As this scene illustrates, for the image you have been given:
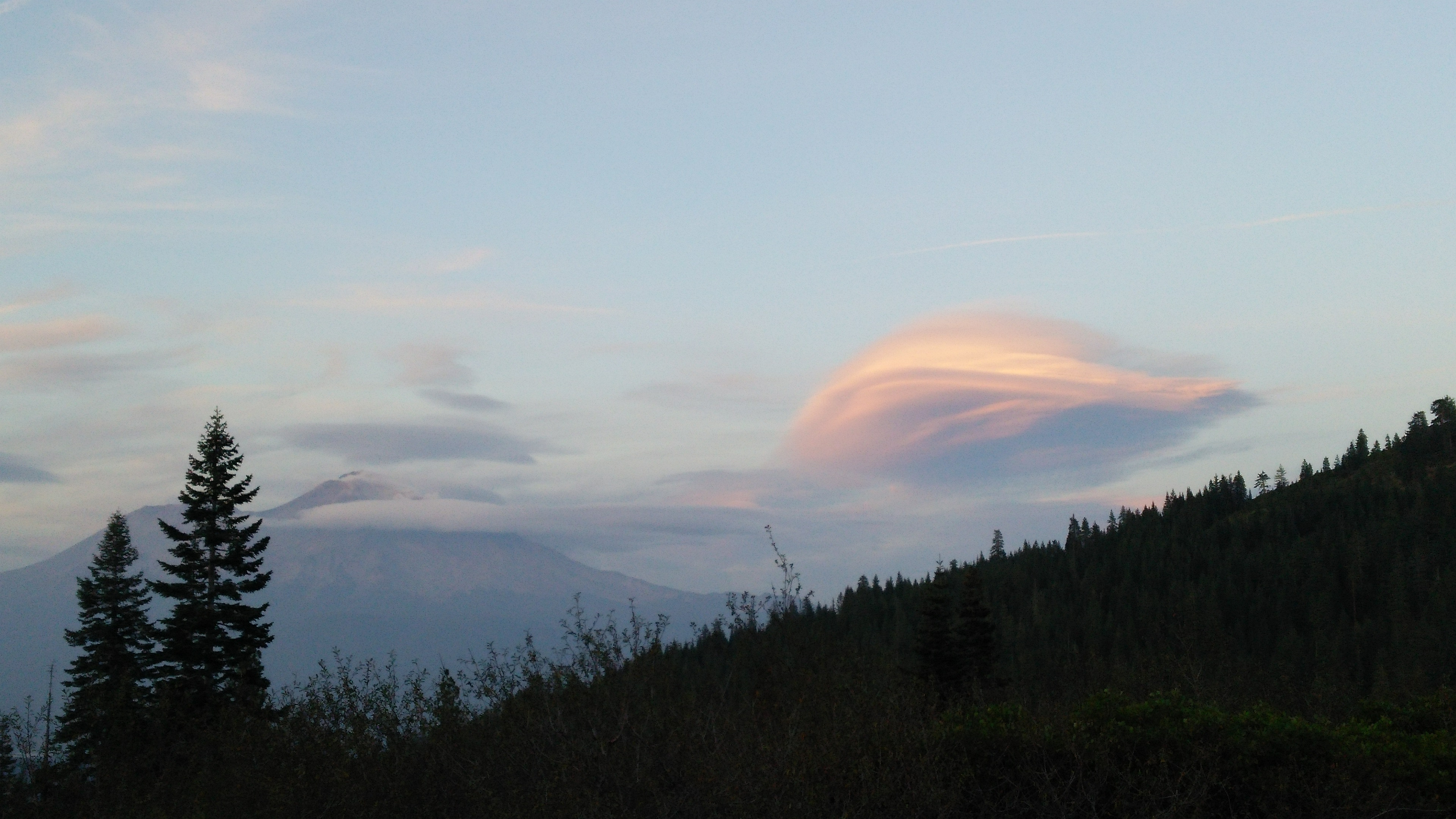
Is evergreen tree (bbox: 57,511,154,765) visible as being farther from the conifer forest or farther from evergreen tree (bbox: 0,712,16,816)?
evergreen tree (bbox: 0,712,16,816)

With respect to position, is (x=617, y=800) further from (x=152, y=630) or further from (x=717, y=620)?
(x=152, y=630)

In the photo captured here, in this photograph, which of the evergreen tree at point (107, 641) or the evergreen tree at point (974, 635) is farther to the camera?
the evergreen tree at point (974, 635)

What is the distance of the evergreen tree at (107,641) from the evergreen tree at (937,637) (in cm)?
3822

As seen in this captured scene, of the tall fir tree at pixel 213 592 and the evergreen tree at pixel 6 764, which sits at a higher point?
the tall fir tree at pixel 213 592

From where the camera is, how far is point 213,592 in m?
40.3

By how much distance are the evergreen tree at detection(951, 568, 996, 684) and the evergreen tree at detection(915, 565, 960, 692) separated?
1.49 ft

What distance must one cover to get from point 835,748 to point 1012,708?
A: 7221 millimetres

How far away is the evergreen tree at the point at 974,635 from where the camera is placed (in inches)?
2349

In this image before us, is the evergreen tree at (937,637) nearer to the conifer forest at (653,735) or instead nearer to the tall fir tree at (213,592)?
the conifer forest at (653,735)

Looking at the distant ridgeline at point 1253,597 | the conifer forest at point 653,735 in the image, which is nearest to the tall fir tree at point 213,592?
the conifer forest at point 653,735

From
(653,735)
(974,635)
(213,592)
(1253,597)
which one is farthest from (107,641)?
(1253,597)

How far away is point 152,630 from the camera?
41.3 m

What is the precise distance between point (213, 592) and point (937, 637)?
3794 cm

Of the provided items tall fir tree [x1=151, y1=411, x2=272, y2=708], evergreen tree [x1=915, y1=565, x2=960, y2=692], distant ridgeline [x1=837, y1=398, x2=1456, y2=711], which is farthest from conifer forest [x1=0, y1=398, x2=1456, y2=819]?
distant ridgeline [x1=837, y1=398, x2=1456, y2=711]
